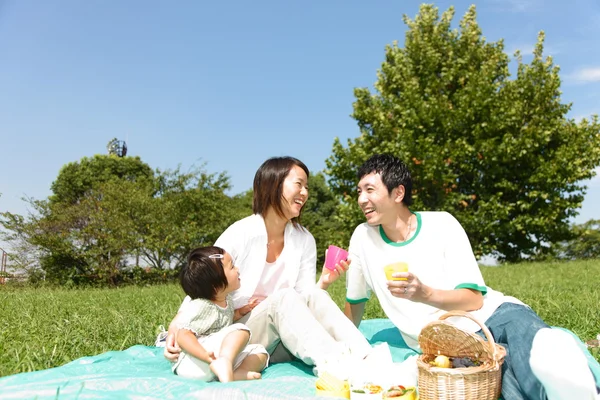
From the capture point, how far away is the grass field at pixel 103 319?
157 inches

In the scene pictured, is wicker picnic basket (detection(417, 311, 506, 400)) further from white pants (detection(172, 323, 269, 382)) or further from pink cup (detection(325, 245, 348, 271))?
white pants (detection(172, 323, 269, 382))

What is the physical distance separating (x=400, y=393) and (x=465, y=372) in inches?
14.0

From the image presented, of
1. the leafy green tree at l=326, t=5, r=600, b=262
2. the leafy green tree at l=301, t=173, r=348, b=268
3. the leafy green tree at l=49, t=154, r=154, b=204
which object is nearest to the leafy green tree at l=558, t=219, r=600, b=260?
the leafy green tree at l=326, t=5, r=600, b=262

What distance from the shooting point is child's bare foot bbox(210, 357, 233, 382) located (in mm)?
3012

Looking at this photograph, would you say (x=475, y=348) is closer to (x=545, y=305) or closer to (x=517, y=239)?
(x=545, y=305)

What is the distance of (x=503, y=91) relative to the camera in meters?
Result: 15.6

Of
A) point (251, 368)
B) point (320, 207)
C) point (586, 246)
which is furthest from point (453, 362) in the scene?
point (320, 207)

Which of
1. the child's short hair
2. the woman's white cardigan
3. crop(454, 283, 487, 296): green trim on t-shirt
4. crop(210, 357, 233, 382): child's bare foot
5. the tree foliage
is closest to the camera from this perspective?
crop(210, 357, 233, 382): child's bare foot

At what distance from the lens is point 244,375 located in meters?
3.23

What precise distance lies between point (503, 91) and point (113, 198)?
1173 centimetres

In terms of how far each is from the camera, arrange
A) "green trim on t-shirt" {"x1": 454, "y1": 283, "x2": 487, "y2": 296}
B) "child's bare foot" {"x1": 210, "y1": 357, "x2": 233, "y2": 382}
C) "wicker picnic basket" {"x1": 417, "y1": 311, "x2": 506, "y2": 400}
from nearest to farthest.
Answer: "wicker picnic basket" {"x1": 417, "y1": 311, "x2": 506, "y2": 400} → "child's bare foot" {"x1": 210, "y1": 357, "x2": 233, "y2": 382} → "green trim on t-shirt" {"x1": 454, "y1": 283, "x2": 487, "y2": 296}

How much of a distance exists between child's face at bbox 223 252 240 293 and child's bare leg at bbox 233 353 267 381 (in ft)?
1.50

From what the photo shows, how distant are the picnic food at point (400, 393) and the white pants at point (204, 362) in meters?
0.99

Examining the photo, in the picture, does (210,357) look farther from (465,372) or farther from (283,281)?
(465,372)
